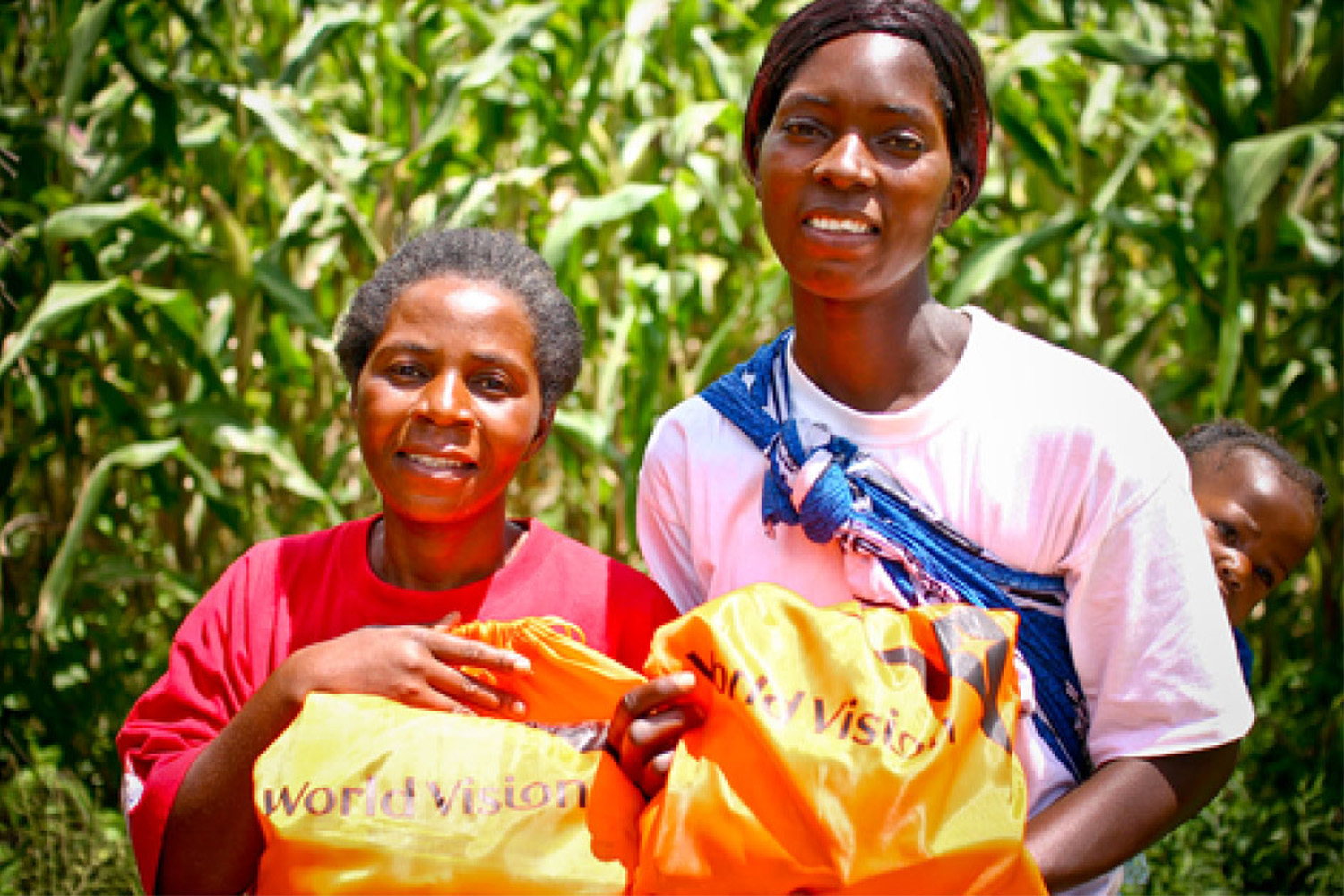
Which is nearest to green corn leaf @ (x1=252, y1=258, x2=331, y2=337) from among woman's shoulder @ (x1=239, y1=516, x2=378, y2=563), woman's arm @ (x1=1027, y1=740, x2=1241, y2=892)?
woman's shoulder @ (x1=239, y1=516, x2=378, y2=563)

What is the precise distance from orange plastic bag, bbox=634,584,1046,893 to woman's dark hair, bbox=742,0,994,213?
64 centimetres

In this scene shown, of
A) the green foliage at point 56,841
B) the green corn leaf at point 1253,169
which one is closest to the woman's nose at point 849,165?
the green corn leaf at point 1253,169

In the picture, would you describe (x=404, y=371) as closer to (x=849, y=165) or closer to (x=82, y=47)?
(x=849, y=165)

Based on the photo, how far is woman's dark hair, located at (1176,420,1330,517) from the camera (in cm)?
190

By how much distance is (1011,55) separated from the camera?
2.86 m

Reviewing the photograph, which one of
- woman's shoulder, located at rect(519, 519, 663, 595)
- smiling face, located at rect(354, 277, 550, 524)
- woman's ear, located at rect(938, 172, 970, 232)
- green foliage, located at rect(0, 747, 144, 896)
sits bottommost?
green foliage, located at rect(0, 747, 144, 896)

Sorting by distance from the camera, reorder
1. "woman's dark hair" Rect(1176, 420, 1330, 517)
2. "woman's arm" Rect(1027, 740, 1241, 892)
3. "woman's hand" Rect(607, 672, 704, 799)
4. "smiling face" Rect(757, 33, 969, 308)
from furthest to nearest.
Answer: "woman's dark hair" Rect(1176, 420, 1330, 517), "smiling face" Rect(757, 33, 969, 308), "woman's arm" Rect(1027, 740, 1241, 892), "woman's hand" Rect(607, 672, 704, 799)

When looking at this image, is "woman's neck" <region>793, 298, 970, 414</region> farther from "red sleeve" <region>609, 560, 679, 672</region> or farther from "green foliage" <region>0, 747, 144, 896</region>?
"green foliage" <region>0, 747, 144, 896</region>

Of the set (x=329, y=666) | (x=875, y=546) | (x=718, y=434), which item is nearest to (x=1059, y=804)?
(x=875, y=546)

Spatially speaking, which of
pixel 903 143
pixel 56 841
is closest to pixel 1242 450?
pixel 903 143

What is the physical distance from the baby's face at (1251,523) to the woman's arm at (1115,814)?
375 millimetres

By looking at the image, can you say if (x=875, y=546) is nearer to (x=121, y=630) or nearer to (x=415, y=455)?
(x=415, y=455)

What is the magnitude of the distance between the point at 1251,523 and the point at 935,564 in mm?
567

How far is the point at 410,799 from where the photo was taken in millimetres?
1345
